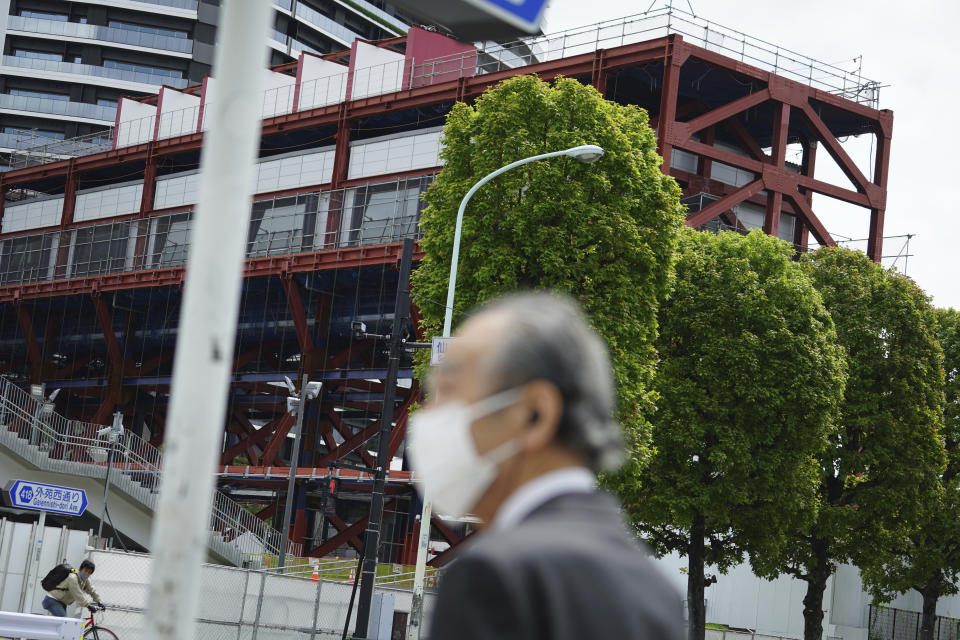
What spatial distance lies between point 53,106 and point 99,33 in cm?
629

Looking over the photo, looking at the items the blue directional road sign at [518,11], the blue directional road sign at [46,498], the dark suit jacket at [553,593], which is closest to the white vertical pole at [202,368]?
the blue directional road sign at [518,11]

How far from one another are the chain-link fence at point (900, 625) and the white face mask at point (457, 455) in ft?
174

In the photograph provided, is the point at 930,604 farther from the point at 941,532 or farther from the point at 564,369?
the point at 564,369

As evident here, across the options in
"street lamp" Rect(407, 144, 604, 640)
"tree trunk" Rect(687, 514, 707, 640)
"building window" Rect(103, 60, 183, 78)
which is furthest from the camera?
"building window" Rect(103, 60, 183, 78)

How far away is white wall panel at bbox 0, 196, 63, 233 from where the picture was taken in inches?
2650

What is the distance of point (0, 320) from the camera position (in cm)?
6594

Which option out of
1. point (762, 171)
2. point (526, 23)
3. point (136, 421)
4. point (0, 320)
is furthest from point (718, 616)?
point (526, 23)

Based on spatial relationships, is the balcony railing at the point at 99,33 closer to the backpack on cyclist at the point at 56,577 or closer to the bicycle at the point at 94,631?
the bicycle at the point at 94,631

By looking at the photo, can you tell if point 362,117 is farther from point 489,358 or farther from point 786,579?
point 489,358

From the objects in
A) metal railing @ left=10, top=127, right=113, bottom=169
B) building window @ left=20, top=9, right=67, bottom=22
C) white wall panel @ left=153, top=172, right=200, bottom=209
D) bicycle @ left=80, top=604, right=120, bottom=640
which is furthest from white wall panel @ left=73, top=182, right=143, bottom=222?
bicycle @ left=80, top=604, right=120, bottom=640

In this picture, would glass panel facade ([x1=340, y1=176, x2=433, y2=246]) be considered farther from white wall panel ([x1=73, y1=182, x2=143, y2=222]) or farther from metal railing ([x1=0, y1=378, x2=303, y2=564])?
white wall panel ([x1=73, y1=182, x2=143, y2=222])

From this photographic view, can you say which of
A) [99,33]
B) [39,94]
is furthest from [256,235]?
[39,94]

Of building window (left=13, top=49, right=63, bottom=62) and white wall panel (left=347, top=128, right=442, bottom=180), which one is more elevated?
building window (left=13, top=49, right=63, bottom=62)

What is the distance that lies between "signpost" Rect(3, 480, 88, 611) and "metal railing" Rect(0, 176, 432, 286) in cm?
2397
